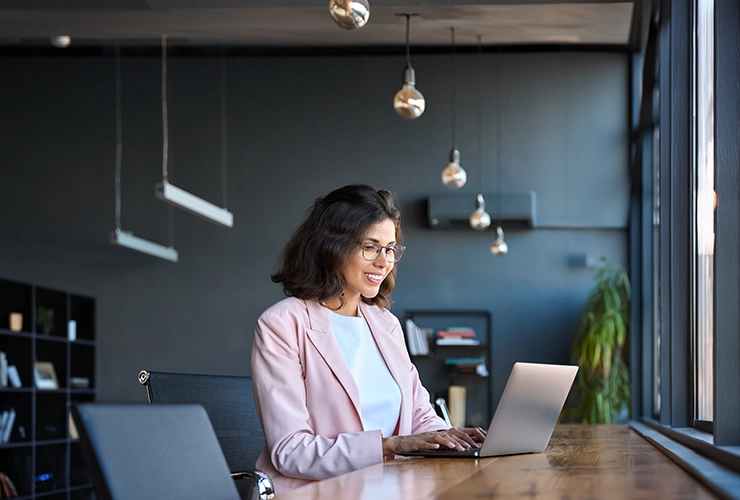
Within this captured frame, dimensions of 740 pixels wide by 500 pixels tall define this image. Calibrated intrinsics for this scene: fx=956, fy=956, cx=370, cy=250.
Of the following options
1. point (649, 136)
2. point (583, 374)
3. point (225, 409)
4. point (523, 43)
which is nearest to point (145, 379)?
point (225, 409)

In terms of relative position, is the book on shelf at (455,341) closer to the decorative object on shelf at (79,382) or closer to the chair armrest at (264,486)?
the decorative object on shelf at (79,382)

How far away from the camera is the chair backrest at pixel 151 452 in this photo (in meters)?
1.07

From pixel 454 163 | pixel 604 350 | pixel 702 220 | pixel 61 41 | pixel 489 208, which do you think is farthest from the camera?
pixel 489 208

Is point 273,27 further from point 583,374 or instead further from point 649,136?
point 583,374

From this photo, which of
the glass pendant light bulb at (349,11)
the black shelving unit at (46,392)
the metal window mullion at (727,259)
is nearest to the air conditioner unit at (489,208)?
the black shelving unit at (46,392)

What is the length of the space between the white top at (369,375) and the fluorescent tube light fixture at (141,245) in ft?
17.2

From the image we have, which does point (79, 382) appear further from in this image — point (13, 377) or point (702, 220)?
point (702, 220)

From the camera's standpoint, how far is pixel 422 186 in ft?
30.5

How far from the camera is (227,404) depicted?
2.59 m

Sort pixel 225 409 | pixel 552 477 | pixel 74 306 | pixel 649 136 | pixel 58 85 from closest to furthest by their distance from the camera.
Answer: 1. pixel 552 477
2. pixel 225 409
3. pixel 649 136
4. pixel 74 306
5. pixel 58 85

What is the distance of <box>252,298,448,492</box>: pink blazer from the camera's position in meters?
2.12

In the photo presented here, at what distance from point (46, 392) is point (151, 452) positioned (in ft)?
24.0

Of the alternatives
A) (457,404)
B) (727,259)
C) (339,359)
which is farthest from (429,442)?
(457,404)

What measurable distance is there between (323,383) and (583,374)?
666 cm
